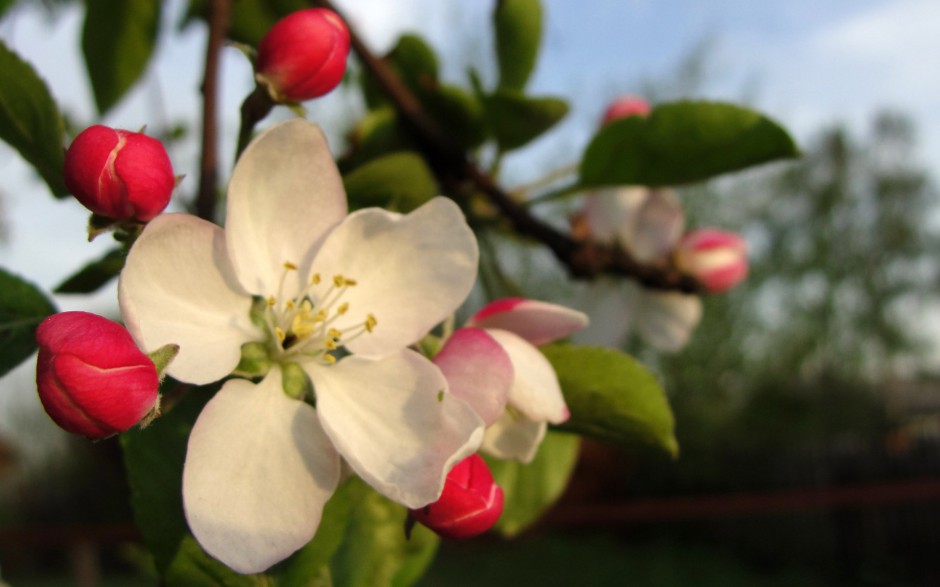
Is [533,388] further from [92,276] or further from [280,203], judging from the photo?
[92,276]

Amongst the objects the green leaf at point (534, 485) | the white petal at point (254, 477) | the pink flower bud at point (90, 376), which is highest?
the pink flower bud at point (90, 376)

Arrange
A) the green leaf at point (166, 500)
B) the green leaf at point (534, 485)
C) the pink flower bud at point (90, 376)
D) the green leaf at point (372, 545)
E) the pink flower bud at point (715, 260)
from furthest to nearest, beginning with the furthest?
the pink flower bud at point (715, 260) → the green leaf at point (534, 485) → the green leaf at point (372, 545) → the green leaf at point (166, 500) → the pink flower bud at point (90, 376)

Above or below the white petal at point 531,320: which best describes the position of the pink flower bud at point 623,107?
below

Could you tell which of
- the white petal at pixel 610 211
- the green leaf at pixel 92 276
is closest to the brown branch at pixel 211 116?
the green leaf at pixel 92 276

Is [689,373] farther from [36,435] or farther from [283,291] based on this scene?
[283,291]

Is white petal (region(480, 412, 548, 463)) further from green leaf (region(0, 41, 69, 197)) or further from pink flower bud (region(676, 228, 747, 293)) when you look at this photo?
pink flower bud (region(676, 228, 747, 293))

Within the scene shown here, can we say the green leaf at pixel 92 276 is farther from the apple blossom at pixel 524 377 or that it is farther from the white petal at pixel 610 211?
the white petal at pixel 610 211
